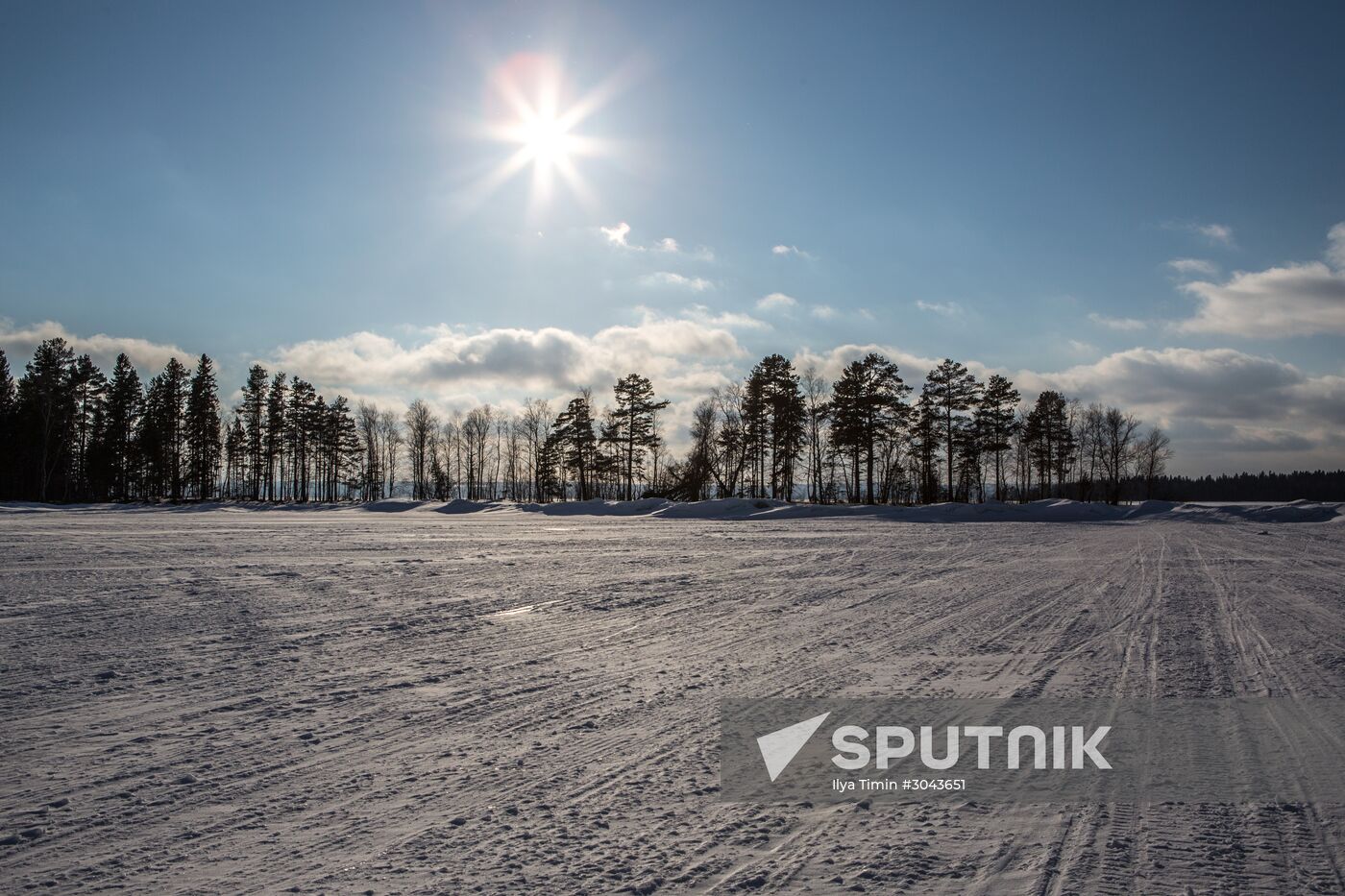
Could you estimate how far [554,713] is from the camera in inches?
172

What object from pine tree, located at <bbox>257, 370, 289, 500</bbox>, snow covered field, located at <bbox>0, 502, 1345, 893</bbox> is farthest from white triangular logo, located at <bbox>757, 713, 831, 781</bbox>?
pine tree, located at <bbox>257, 370, 289, 500</bbox>

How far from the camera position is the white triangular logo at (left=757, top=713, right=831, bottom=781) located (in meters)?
3.62

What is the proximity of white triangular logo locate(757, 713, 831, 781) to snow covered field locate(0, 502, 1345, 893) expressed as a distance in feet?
0.98

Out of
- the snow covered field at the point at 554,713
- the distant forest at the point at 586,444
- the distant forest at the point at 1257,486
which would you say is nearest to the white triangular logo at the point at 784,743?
the snow covered field at the point at 554,713

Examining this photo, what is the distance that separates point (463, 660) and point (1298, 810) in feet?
17.4

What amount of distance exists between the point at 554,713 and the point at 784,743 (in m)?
1.48

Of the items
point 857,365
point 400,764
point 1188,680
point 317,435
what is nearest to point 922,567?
point 1188,680

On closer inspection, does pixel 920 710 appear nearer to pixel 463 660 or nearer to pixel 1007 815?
pixel 1007 815

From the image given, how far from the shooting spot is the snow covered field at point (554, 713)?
8.61ft

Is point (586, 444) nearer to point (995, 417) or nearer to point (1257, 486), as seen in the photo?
point (995, 417)

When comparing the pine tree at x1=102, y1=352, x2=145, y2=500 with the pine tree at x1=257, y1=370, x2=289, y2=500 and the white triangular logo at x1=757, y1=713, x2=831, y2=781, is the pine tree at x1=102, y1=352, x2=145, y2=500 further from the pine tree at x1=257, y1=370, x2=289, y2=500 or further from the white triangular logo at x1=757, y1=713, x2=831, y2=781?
the white triangular logo at x1=757, y1=713, x2=831, y2=781

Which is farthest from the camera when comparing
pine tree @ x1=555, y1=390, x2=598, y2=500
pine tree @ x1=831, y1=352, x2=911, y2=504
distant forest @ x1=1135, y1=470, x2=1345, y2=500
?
distant forest @ x1=1135, y1=470, x2=1345, y2=500

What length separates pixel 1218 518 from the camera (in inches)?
1252

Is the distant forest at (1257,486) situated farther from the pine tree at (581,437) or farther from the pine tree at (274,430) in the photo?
the pine tree at (274,430)
